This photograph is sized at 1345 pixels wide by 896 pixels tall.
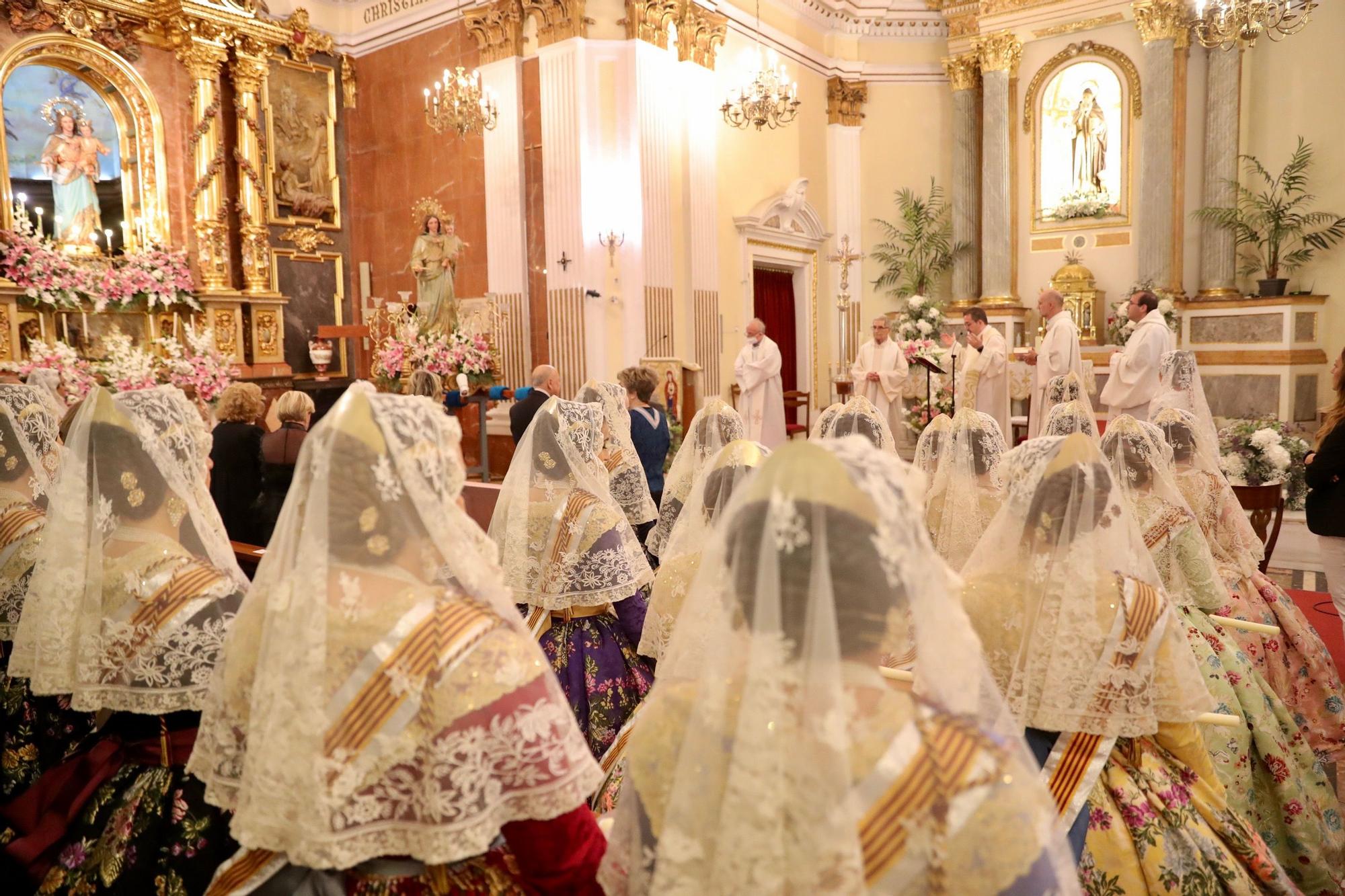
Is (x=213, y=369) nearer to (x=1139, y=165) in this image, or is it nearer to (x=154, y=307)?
(x=154, y=307)

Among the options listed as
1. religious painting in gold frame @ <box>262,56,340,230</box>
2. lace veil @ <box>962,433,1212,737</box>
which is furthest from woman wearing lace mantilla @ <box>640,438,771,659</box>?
religious painting in gold frame @ <box>262,56,340,230</box>

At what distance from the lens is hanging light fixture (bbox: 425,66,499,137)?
29.9 ft

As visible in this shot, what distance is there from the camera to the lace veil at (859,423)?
495cm

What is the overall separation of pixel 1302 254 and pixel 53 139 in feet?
48.0

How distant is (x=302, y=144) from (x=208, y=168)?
1.46 metres

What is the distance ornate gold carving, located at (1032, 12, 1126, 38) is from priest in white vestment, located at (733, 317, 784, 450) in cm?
663

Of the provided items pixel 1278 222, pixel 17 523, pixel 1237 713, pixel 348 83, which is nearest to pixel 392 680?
pixel 17 523

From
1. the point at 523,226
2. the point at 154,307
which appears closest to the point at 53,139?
the point at 154,307

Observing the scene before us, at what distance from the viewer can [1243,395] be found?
11609mm

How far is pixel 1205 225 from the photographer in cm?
1198

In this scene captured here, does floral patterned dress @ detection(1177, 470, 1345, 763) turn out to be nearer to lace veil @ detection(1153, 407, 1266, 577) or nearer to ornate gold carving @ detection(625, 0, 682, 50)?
lace veil @ detection(1153, 407, 1266, 577)

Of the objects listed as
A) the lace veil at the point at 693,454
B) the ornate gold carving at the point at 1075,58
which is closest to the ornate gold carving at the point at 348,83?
the lace veil at the point at 693,454

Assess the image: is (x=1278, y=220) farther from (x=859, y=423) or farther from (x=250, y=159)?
(x=250, y=159)

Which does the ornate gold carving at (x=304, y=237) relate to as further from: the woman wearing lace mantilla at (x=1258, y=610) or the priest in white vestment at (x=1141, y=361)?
the woman wearing lace mantilla at (x=1258, y=610)
